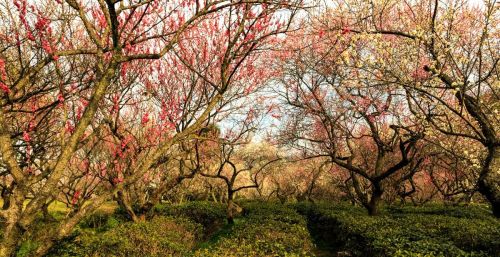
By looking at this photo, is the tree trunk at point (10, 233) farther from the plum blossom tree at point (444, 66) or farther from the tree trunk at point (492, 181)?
the tree trunk at point (492, 181)

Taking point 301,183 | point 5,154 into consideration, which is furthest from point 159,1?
point 301,183

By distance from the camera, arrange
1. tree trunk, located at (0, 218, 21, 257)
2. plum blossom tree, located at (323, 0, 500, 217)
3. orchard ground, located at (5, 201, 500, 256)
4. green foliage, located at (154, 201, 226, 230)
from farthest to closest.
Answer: green foliage, located at (154, 201, 226, 230) → orchard ground, located at (5, 201, 500, 256) → plum blossom tree, located at (323, 0, 500, 217) → tree trunk, located at (0, 218, 21, 257)

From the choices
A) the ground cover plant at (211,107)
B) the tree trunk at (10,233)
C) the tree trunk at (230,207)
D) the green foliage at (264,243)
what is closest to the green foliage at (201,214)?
the ground cover plant at (211,107)

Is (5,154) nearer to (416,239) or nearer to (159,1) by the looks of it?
(159,1)

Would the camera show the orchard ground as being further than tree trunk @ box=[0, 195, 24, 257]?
Yes

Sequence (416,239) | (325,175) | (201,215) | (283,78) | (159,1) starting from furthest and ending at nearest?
1. (325,175)
2. (201,215)
3. (283,78)
4. (416,239)
5. (159,1)

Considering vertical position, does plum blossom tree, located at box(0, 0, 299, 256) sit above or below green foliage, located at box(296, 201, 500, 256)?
above

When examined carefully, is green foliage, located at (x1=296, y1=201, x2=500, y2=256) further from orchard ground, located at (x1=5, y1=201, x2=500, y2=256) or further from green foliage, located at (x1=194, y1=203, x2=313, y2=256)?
green foliage, located at (x1=194, y1=203, x2=313, y2=256)

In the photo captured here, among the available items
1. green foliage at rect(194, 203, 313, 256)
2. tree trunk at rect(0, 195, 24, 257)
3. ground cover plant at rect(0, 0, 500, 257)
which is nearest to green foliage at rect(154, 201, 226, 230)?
ground cover plant at rect(0, 0, 500, 257)

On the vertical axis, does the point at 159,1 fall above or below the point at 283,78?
below

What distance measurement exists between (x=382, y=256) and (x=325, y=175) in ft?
103

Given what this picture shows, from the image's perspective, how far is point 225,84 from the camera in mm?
5641

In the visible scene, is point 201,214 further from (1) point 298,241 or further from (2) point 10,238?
(2) point 10,238

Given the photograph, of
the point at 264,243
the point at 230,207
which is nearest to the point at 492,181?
the point at 264,243
